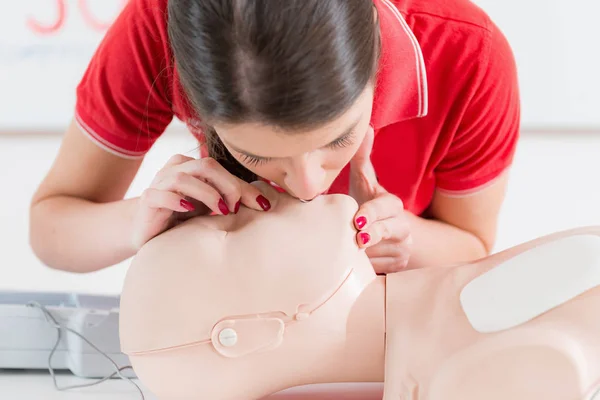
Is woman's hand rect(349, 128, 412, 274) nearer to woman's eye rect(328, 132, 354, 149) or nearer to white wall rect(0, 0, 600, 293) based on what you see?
woman's eye rect(328, 132, 354, 149)

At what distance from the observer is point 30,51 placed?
1.43 m

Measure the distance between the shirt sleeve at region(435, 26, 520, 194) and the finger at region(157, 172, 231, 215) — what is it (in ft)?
0.95

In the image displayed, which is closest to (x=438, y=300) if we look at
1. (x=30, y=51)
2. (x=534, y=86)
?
(x=534, y=86)

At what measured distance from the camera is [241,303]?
507 millimetres

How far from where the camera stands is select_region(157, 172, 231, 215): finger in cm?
54

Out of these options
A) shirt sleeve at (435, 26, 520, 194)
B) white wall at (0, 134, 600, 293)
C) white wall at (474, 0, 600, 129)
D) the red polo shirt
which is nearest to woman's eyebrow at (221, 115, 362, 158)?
the red polo shirt

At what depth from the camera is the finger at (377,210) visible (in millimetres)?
548

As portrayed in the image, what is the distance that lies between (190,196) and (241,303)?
10 centimetres

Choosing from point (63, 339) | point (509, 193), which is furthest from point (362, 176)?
point (509, 193)

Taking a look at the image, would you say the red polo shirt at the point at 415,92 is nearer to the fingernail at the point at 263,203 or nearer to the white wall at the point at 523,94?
the fingernail at the point at 263,203

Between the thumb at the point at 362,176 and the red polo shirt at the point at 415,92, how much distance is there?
0.10 feet

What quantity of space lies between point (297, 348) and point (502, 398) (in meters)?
0.15

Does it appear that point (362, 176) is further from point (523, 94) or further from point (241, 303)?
point (523, 94)

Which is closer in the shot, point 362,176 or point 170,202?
point 170,202
